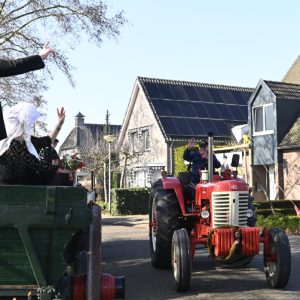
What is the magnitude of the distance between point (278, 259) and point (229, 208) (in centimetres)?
101

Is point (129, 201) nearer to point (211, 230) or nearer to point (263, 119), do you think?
point (263, 119)

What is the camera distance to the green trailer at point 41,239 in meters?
3.59

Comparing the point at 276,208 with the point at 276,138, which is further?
the point at 276,138

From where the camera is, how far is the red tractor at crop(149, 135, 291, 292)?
693 centimetres

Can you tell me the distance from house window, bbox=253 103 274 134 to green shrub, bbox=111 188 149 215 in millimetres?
6045

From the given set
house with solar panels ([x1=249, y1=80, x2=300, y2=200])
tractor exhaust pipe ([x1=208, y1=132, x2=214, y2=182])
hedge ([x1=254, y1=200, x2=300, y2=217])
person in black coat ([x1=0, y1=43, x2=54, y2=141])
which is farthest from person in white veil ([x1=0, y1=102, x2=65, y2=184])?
house with solar panels ([x1=249, y1=80, x2=300, y2=200])

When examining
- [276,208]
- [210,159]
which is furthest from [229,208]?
[276,208]

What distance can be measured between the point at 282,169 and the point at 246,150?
1.99 metres

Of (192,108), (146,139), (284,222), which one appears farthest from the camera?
(146,139)

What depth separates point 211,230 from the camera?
7332 mm

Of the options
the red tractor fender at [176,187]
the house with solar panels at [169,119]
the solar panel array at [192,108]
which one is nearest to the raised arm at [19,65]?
the red tractor fender at [176,187]

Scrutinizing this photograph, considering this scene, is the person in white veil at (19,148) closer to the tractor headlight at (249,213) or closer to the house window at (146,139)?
the tractor headlight at (249,213)

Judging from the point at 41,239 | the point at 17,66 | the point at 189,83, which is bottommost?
the point at 41,239

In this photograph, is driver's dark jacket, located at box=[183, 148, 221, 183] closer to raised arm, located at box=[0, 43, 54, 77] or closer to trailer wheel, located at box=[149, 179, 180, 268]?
trailer wheel, located at box=[149, 179, 180, 268]
